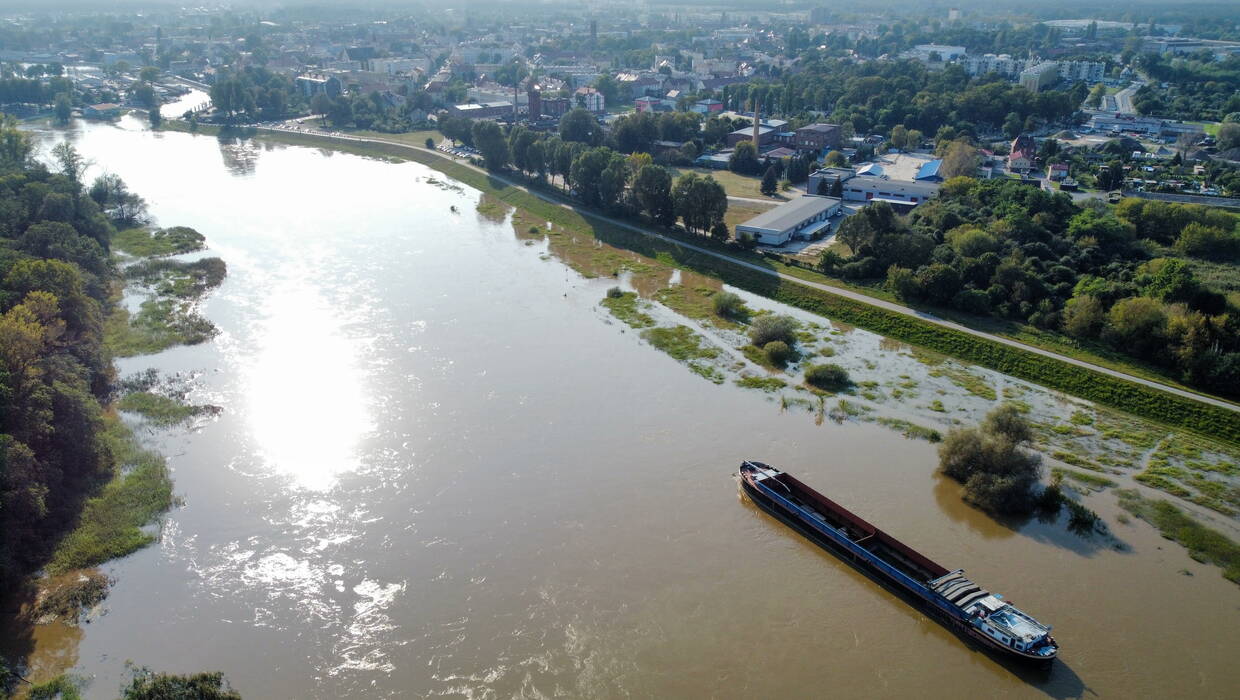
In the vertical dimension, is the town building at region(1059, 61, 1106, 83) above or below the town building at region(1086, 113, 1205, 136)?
above

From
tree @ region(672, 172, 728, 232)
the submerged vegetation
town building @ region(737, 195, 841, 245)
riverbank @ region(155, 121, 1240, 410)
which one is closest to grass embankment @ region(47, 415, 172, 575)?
the submerged vegetation

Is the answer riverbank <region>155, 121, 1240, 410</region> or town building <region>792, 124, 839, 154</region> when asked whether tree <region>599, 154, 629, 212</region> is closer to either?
riverbank <region>155, 121, 1240, 410</region>

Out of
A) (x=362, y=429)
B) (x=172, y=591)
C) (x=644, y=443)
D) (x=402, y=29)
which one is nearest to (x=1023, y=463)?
(x=644, y=443)

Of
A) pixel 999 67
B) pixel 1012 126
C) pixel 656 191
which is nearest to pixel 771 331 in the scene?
pixel 656 191

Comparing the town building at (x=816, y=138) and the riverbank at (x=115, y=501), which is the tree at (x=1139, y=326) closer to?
the riverbank at (x=115, y=501)

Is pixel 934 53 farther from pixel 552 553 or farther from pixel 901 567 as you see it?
pixel 552 553

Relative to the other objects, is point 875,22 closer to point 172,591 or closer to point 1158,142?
point 1158,142

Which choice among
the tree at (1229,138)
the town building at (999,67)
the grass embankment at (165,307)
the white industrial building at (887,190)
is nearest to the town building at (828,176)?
the white industrial building at (887,190)
